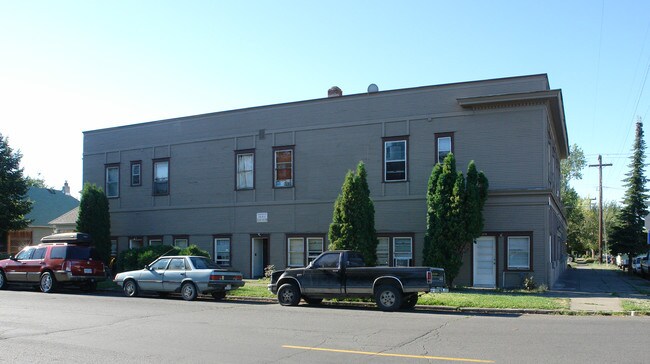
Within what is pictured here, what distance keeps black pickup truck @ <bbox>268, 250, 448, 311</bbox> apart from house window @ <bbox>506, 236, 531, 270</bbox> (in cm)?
762

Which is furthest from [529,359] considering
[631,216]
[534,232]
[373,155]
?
[631,216]

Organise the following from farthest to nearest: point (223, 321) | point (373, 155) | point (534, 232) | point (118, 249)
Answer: point (118, 249), point (373, 155), point (534, 232), point (223, 321)

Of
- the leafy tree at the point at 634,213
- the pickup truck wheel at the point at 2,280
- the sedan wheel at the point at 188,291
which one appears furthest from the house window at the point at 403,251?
the leafy tree at the point at 634,213

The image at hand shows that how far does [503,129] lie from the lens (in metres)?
23.6

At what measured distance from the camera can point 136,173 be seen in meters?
33.2

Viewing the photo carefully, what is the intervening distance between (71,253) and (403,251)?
43.9 ft

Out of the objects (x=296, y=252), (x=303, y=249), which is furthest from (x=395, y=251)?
(x=296, y=252)

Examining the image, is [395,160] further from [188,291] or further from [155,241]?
[155,241]

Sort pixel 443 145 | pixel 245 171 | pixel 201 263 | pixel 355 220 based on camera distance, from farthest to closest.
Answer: pixel 245 171 < pixel 443 145 < pixel 355 220 < pixel 201 263

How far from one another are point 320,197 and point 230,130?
20.2ft

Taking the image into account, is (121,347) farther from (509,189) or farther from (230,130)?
(230,130)

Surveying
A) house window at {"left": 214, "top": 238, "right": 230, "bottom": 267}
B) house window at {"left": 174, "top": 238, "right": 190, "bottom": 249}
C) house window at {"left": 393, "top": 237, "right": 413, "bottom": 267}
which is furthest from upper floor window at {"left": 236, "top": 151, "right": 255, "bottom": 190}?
house window at {"left": 393, "top": 237, "right": 413, "bottom": 267}

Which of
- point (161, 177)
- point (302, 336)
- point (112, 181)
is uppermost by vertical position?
point (161, 177)

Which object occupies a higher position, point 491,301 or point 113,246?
point 113,246
